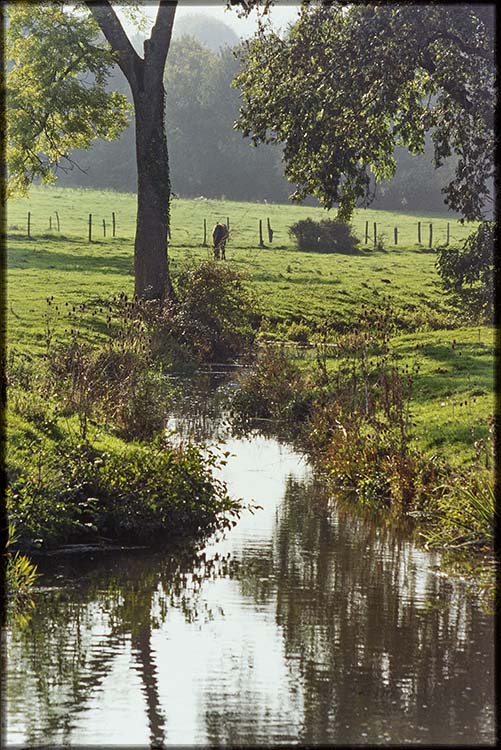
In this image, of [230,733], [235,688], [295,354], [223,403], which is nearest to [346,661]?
[235,688]

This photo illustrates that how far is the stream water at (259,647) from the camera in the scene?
30.0ft

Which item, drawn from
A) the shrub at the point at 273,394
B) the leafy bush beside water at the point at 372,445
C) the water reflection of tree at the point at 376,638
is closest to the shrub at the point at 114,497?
the water reflection of tree at the point at 376,638

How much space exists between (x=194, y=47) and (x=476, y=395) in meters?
114

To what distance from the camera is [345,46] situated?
25781mm

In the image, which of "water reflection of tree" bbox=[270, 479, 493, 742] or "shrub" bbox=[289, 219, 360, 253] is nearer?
"water reflection of tree" bbox=[270, 479, 493, 742]

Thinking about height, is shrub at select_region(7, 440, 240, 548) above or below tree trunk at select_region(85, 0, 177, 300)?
below

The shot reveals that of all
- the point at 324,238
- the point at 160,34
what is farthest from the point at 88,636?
the point at 324,238

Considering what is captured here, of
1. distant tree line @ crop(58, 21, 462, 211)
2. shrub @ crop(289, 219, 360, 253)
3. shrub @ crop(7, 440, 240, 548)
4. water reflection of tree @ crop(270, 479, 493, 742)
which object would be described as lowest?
water reflection of tree @ crop(270, 479, 493, 742)

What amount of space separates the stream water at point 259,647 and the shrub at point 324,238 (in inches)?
1963

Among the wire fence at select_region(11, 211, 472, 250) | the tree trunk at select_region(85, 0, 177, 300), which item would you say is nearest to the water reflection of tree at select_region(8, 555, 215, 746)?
the tree trunk at select_region(85, 0, 177, 300)

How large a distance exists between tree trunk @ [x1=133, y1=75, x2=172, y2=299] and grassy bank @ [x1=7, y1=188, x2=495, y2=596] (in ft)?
3.96

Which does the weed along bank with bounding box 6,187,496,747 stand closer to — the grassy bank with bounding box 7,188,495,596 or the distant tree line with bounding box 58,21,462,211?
the grassy bank with bounding box 7,188,495,596

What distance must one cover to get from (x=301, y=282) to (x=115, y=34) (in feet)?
53.0

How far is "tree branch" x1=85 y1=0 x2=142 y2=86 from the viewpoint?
120ft
